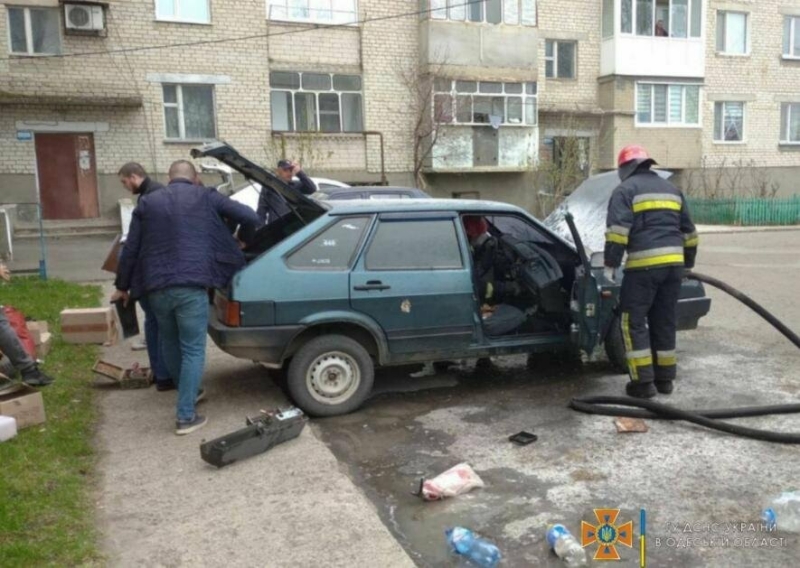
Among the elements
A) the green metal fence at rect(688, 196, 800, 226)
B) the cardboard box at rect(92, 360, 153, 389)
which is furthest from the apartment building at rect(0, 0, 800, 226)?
the cardboard box at rect(92, 360, 153, 389)

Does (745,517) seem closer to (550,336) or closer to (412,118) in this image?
(550,336)

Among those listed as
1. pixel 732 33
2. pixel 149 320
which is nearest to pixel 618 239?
pixel 149 320

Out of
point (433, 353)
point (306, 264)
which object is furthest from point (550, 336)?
point (306, 264)

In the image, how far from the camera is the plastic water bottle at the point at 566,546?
321 cm

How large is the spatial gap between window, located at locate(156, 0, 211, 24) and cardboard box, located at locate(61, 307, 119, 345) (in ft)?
45.5

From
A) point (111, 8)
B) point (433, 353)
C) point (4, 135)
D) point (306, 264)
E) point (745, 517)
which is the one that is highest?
point (111, 8)

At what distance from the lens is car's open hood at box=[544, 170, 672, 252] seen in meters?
6.38

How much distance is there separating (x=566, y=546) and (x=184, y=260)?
9.46ft

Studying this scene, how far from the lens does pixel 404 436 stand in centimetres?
484

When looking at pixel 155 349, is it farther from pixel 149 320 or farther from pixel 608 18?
pixel 608 18

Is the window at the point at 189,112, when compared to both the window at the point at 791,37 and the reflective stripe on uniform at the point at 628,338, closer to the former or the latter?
the reflective stripe on uniform at the point at 628,338

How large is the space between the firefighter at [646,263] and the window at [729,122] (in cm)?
2387

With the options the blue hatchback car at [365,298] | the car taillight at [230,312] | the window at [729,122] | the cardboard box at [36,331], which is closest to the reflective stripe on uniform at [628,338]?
the blue hatchback car at [365,298]

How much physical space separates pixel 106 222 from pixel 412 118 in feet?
29.1
